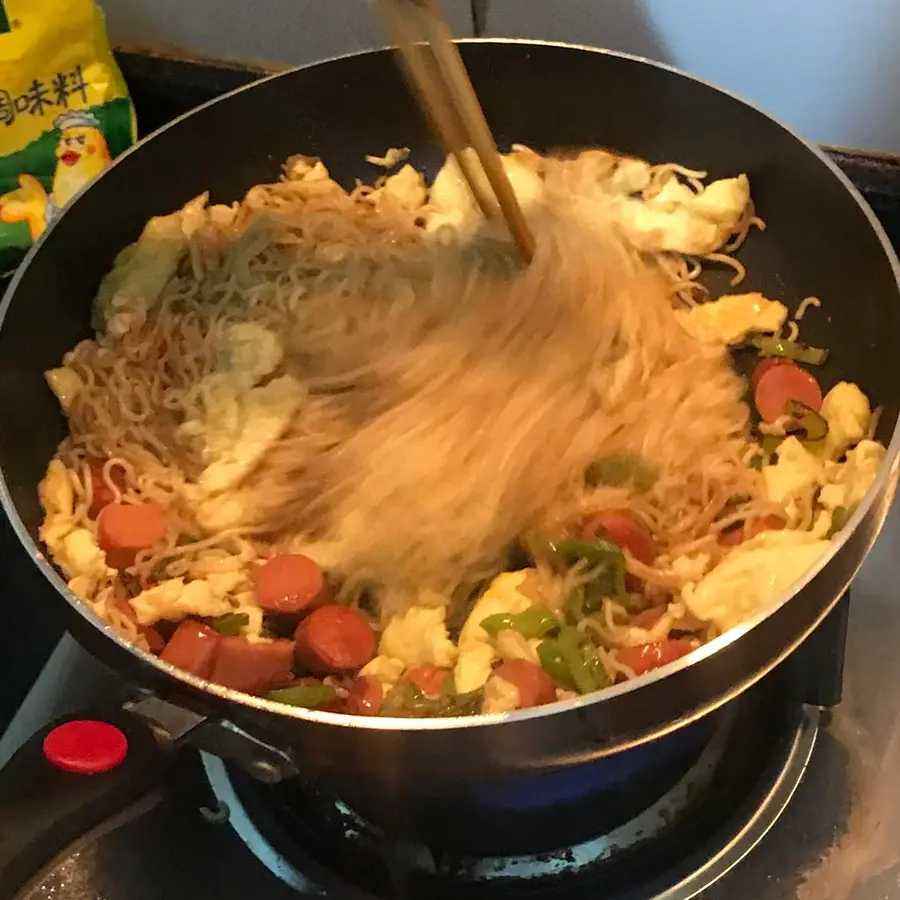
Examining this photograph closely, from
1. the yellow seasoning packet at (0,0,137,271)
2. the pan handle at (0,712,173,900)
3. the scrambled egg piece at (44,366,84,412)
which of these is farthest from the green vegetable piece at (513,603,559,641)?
the yellow seasoning packet at (0,0,137,271)

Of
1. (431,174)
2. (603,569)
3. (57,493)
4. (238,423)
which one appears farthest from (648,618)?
(431,174)

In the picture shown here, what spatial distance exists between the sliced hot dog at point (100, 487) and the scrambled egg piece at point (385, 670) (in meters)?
0.34

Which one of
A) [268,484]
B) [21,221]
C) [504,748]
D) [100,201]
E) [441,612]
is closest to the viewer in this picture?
[504,748]

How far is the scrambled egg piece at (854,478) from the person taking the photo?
1104mm

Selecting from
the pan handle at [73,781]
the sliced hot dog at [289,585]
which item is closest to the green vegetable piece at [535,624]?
the sliced hot dog at [289,585]

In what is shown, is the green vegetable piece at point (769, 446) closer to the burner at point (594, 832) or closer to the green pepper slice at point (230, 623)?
the burner at point (594, 832)

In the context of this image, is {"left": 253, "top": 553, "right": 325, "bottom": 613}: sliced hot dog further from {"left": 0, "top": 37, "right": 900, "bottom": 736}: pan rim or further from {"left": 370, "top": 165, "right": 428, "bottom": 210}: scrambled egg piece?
{"left": 370, "top": 165, "right": 428, "bottom": 210}: scrambled egg piece

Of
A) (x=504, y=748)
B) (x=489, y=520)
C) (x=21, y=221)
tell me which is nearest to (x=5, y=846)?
(x=504, y=748)

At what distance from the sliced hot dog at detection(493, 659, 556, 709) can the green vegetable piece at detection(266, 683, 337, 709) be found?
16cm

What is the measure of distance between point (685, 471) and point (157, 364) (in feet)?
2.03

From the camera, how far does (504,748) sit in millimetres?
877

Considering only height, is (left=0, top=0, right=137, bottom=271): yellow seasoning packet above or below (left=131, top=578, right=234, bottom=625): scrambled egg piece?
above

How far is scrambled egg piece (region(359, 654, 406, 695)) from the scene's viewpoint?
1.11 meters

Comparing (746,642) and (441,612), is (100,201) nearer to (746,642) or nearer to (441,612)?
(441,612)
